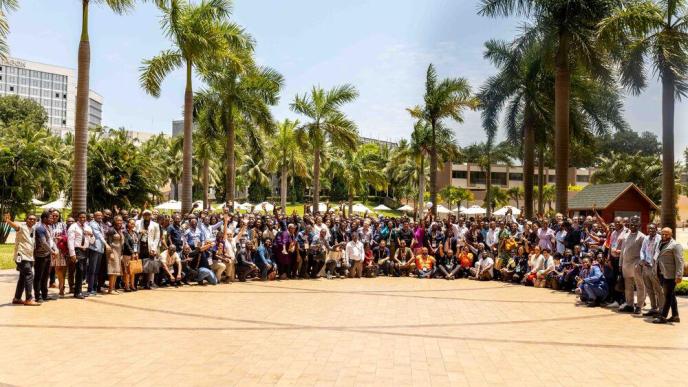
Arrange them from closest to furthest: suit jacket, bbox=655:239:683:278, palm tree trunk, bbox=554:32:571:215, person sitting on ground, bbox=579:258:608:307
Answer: suit jacket, bbox=655:239:683:278, person sitting on ground, bbox=579:258:608:307, palm tree trunk, bbox=554:32:571:215

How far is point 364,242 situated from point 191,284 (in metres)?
6.52

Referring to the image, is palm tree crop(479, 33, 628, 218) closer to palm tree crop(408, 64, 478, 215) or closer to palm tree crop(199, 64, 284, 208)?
palm tree crop(408, 64, 478, 215)

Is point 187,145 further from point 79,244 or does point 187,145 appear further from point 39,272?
point 39,272

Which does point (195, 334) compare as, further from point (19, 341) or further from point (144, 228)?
point (144, 228)

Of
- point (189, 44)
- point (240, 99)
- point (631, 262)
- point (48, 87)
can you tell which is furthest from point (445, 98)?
point (48, 87)

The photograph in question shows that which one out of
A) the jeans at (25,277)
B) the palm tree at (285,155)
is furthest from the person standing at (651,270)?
the palm tree at (285,155)

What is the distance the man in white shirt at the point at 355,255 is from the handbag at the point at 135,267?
7321mm

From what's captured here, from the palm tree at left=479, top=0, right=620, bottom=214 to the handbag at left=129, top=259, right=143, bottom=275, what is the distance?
16.0 m

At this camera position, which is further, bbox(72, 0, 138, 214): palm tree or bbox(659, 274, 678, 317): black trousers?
bbox(72, 0, 138, 214): palm tree


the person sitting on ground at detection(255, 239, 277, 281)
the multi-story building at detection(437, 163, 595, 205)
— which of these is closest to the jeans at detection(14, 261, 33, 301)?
the person sitting on ground at detection(255, 239, 277, 281)

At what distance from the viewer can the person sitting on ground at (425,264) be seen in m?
20.8

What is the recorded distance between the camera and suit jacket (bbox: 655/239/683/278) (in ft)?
37.5

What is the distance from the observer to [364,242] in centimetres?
2109

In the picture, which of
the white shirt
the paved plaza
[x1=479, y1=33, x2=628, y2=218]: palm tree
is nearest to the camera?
the paved plaza
